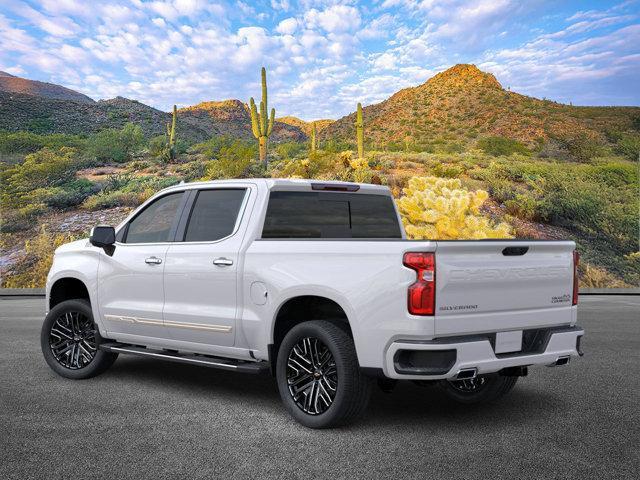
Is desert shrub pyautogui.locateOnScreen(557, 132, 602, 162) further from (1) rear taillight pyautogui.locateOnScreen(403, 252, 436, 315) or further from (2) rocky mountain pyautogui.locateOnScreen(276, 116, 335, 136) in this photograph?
(1) rear taillight pyautogui.locateOnScreen(403, 252, 436, 315)

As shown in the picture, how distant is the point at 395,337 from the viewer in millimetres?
5574

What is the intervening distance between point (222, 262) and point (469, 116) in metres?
56.9

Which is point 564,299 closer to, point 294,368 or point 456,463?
point 456,463

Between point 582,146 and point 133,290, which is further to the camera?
point 582,146

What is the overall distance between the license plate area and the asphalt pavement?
2.15 feet

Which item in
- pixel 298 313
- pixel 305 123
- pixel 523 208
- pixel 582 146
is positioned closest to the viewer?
pixel 298 313

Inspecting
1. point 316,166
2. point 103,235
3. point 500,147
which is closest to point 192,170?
point 316,166

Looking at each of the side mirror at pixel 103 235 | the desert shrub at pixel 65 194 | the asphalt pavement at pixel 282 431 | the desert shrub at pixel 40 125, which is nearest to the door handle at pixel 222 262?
the asphalt pavement at pixel 282 431

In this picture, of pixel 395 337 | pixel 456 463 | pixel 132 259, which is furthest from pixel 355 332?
pixel 132 259

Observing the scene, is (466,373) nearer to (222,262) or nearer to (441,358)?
(441,358)

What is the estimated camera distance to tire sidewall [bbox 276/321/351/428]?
5828 mm

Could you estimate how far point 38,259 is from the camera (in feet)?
95.8

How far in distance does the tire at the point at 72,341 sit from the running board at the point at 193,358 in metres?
0.33

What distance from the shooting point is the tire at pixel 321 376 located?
5.84 m
